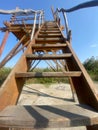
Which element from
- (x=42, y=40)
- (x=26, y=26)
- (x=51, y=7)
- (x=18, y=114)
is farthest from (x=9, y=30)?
(x=18, y=114)

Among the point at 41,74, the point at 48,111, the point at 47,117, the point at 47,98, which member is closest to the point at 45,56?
the point at 41,74

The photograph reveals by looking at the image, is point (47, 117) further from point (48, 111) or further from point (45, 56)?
point (45, 56)

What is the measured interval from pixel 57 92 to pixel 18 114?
17.2ft

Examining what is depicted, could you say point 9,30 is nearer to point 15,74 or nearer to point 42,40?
point 42,40

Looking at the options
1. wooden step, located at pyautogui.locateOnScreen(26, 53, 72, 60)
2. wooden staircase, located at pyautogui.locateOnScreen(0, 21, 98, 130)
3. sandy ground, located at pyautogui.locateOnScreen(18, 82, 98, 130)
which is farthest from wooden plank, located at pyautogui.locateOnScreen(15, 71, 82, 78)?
sandy ground, located at pyautogui.locateOnScreen(18, 82, 98, 130)

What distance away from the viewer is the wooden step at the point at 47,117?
128 cm

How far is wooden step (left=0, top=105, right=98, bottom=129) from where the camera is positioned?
1.28m

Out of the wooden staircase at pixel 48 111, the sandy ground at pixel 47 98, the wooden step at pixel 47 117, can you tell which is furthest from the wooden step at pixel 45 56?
the sandy ground at pixel 47 98

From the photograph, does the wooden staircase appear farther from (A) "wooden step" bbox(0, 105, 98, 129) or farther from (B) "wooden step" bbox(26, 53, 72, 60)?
(B) "wooden step" bbox(26, 53, 72, 60)

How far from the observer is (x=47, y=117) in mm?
1308

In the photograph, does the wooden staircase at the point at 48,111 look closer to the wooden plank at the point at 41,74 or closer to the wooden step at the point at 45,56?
the wooden plank at the point at 41,74

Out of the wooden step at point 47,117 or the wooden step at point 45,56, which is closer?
the wooden step at point 47,117

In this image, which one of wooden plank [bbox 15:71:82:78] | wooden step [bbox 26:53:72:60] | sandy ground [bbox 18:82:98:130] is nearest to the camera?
wooden plank [bbox 15:71:82:78]

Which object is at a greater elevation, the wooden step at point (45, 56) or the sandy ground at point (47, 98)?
the wooden step at point (45, 56)
